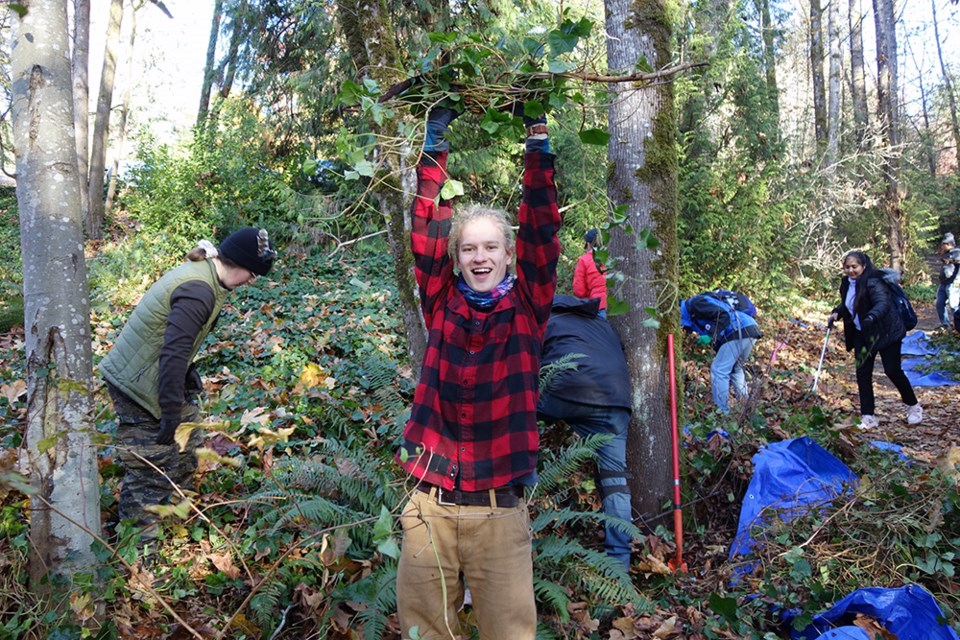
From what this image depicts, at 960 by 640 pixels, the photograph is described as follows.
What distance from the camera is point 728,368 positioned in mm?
7172

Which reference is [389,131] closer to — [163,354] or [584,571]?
[163,354]

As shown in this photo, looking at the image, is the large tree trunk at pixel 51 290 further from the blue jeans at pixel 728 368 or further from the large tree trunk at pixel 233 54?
the large tree trunk at pixel 233 54

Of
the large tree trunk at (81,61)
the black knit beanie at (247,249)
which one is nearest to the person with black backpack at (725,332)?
the black knit beanie at (247,249)

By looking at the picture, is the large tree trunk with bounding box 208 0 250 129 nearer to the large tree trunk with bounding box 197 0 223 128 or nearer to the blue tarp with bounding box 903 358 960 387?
the large tree trunk with bounding box 197 0 223 128

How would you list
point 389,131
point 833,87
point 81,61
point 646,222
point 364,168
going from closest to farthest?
point 364,168
point 646,222
point 389,131
point 81,61
point 833,87

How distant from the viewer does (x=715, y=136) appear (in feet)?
35.6

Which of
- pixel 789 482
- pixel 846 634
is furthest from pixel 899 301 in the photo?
pixel 846 634

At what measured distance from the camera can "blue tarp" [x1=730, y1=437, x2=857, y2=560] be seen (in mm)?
4188

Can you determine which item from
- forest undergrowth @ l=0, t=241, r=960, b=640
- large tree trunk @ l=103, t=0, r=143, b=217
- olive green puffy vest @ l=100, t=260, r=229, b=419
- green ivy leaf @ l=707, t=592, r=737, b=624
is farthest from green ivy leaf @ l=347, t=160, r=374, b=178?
large tree trunk @ l=103, t=0, r=143, b=217

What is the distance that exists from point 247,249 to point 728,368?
5.42m

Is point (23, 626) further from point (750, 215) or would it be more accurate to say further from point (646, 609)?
point (750, 215)

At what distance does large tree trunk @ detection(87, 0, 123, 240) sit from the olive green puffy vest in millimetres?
13043

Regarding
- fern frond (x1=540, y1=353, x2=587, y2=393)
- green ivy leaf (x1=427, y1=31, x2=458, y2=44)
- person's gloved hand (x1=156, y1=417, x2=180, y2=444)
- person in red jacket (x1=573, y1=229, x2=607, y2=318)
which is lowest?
person's gloved hand (x1=156, y1=417, x2=180, y2=444)

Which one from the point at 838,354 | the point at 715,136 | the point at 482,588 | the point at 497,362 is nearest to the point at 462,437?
the point at 497,362
